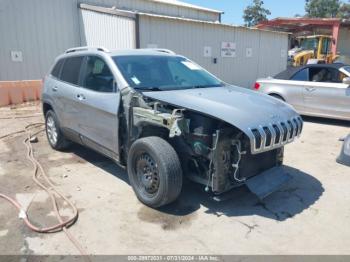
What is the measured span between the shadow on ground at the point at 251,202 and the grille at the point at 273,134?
80 centimetres

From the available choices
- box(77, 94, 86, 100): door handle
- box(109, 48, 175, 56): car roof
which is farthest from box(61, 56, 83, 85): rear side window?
box(109, 48, 175, 56): car roof

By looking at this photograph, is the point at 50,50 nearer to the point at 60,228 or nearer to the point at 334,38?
the point at 60,228

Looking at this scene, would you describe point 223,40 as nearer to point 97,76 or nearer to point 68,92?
point 68,92

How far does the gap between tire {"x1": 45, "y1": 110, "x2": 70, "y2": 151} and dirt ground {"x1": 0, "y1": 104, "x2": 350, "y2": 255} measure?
23.5 inches

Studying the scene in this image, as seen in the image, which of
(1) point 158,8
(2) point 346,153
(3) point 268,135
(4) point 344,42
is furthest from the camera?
(4) point 344,42

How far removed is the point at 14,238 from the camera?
3.55m

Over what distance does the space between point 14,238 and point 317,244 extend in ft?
9.86

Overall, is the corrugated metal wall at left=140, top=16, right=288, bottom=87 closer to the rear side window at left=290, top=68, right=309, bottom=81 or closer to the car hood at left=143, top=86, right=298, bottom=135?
the rear side window at left=290, top=68, right=309, bottom=81

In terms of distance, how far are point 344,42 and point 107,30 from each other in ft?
79.7

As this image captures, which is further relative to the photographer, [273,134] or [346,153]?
[346,153]

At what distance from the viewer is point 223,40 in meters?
14.5

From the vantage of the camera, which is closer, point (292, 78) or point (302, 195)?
point (302, 195)

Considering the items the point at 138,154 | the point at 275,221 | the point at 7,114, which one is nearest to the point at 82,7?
the point at 7,114

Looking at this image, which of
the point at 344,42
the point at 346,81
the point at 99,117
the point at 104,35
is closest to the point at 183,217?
the point at 99,117
